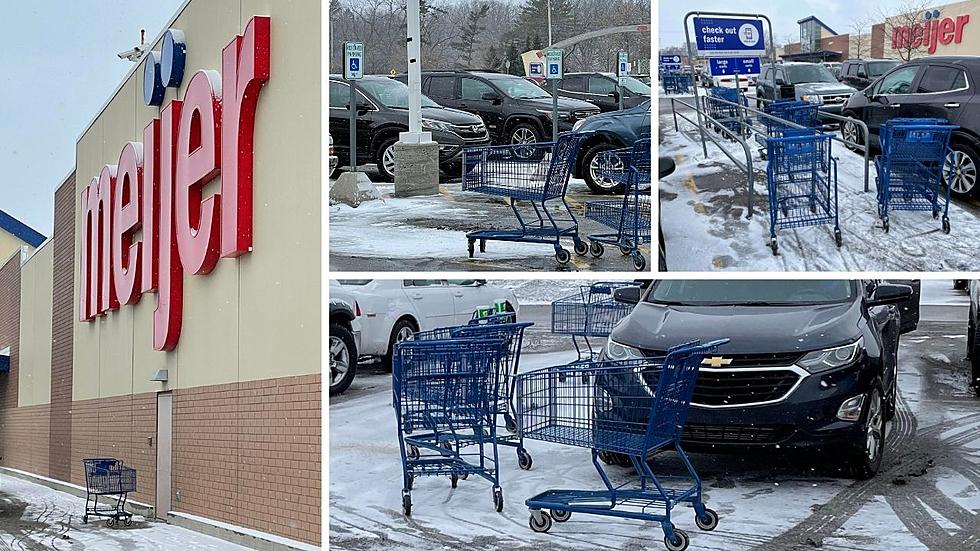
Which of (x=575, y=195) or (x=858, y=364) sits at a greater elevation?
(x=575, y=195)

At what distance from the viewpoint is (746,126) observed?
7.34 metres

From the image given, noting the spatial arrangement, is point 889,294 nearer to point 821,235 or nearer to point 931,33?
point 821,235

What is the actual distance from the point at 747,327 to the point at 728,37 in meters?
1.96

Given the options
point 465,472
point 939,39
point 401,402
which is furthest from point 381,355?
point 939,39

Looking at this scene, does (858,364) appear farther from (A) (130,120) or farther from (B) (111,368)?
(B) (111,368)

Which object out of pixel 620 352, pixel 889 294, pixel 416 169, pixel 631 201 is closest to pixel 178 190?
pixel 416 169

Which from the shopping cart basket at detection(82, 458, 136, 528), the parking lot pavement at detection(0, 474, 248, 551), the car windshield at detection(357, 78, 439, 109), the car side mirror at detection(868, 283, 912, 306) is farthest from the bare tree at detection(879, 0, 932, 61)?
the shopping cart basket at detection(82, 458, 136, 528)

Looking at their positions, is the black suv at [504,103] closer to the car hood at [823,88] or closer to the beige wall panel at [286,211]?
the beige wall panel at [286,211]

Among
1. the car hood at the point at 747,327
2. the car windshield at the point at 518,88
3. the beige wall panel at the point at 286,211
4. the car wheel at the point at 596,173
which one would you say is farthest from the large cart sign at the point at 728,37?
the beige wall panel at the point at 286,211

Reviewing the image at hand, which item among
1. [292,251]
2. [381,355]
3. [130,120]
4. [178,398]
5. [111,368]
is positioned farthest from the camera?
[111,368]

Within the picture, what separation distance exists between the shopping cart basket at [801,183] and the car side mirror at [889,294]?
0.42m

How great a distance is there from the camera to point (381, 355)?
8547 mm

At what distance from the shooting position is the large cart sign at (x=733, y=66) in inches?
284

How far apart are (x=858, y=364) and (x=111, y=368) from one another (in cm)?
1112
